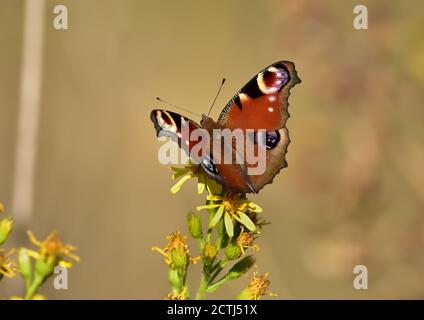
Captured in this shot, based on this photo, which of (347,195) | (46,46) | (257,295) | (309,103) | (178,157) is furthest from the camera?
(309,103)

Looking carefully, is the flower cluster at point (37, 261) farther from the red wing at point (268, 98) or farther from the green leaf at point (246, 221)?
the red wing at point (268, 98)

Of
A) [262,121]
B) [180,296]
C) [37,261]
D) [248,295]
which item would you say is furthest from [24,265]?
[262,121]

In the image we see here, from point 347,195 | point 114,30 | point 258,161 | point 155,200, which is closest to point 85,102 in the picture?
point 114,30

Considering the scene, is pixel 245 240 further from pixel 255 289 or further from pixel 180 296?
pixel 180 296

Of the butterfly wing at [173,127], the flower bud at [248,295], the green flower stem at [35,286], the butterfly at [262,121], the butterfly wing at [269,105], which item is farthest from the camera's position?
the butterfly wing at [269,105]

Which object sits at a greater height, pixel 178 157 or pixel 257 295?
pixel 178 157

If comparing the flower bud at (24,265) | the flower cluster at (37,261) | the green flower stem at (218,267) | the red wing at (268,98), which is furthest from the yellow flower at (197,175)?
the flower bud at (24,265)

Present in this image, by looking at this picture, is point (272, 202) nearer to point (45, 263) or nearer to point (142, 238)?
point (142, 238)
